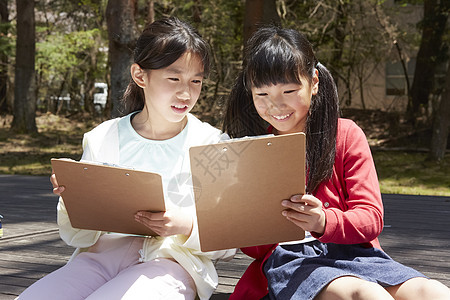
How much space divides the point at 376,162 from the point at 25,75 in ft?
23.9

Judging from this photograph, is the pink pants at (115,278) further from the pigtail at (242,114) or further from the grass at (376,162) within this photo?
the grass at (376,162)

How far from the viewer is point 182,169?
6.64ft

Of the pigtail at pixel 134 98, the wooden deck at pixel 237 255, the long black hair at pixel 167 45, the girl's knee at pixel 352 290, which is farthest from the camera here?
the wooden deck at pixel 237 255

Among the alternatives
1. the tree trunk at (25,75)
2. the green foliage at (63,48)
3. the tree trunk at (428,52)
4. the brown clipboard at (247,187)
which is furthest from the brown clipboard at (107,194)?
the green foliage at (63,48)

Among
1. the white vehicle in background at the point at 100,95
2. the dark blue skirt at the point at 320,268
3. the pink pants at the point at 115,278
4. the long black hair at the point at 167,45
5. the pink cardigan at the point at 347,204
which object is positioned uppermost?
the long black hair at the point at 167,45

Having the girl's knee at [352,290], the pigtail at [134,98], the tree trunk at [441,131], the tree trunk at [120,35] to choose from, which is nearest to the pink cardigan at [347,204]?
the girl's knee at [352,290]

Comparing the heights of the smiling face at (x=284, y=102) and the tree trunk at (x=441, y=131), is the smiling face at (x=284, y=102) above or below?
above

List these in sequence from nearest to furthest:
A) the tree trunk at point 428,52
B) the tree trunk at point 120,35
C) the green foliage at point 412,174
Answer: the green foliage at point 412,174 → the tree trunk at point 120,35 → the tree trunk at point 428,52

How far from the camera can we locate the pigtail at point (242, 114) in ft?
6.49

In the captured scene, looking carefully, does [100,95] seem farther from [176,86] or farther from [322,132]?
[322,132]

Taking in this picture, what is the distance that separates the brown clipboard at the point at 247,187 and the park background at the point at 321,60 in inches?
226

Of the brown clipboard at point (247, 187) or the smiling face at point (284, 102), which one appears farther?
the smiling face at point (284, 102)

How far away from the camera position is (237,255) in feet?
10.1

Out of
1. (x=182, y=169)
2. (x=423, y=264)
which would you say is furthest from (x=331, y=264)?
(x=423, y=264)
